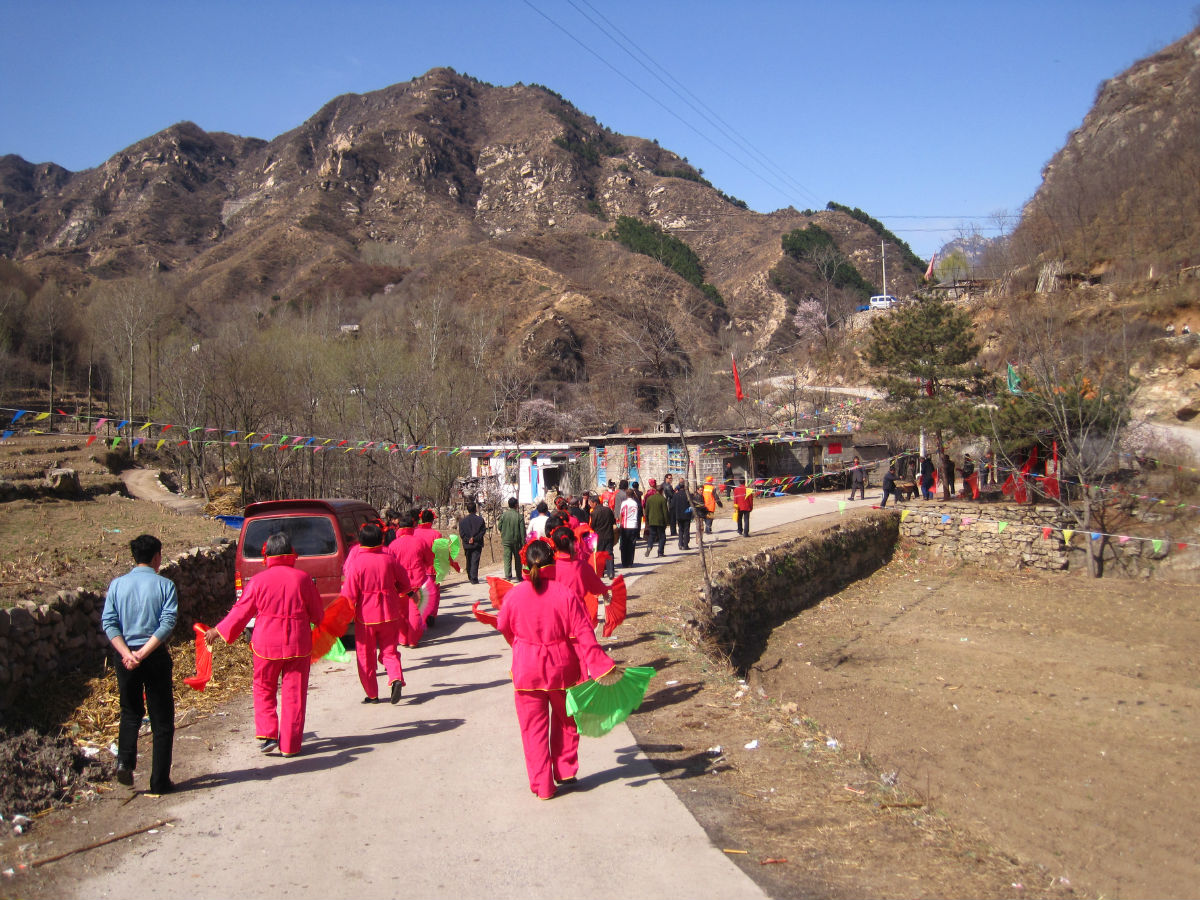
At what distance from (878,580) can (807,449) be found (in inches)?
647

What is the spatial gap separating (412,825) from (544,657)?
50.6 inches

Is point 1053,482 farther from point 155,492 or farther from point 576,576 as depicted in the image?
point 155,492

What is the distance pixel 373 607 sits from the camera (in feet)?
25.8

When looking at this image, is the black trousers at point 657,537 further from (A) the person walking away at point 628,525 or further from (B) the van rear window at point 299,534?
(B) the van rear window at point 299,534

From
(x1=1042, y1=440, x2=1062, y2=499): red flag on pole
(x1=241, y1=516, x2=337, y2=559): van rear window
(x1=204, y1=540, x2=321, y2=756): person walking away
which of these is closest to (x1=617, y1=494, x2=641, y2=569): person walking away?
(x1=241, y1=516, x2=337, y2=559): van rear window

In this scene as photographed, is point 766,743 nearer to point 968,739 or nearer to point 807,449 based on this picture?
point 968,739

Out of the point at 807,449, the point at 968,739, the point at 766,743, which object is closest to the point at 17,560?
the point at 766,743

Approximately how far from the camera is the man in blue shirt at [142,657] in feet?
17.7

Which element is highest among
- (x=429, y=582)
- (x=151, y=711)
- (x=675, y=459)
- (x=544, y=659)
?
(x=675, y=459)

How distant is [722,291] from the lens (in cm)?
10512

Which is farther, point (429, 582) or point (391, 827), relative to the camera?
point (429, 582)

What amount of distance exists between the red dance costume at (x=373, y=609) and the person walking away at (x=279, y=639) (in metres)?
Answer: 1.48

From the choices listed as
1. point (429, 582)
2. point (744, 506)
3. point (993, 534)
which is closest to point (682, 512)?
point (744, 506)

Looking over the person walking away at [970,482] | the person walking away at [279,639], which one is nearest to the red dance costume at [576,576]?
the person walking away at [279,639]
